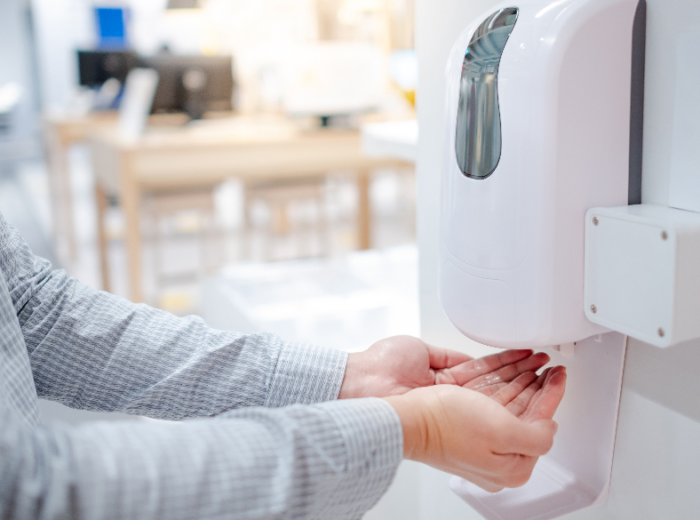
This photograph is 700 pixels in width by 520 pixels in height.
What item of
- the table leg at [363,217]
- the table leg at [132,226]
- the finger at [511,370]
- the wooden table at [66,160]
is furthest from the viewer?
the wooden table at [66,160]

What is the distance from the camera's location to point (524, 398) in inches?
21.6

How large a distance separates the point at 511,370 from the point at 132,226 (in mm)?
2215

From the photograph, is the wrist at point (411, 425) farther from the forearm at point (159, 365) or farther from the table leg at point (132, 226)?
the table leg at point (132, 226)

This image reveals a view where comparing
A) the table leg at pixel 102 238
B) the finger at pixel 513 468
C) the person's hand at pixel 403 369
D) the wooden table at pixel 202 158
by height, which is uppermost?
the wooden table at pixel 202 158

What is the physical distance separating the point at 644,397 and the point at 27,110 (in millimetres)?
9578

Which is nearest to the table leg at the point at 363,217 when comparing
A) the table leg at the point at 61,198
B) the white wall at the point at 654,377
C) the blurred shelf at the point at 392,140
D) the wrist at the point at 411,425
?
the table leg at the point at 61,198

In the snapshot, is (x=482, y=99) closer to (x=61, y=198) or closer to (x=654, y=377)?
(x=654, y=377)

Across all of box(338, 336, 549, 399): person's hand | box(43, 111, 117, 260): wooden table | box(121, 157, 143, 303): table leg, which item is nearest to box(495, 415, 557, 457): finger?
box(338, 336, 549, 399): person's hand

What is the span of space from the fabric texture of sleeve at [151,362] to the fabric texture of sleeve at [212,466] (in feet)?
0.53

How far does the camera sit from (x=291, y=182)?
3.39 metres

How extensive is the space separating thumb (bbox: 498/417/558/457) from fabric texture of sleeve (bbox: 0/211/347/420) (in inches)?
8.4

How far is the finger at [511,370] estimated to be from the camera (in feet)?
1.89

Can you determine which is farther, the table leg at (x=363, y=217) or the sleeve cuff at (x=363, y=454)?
the table leg at (x=363, y=217)

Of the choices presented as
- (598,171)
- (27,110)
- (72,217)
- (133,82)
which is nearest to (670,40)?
(598,171)
